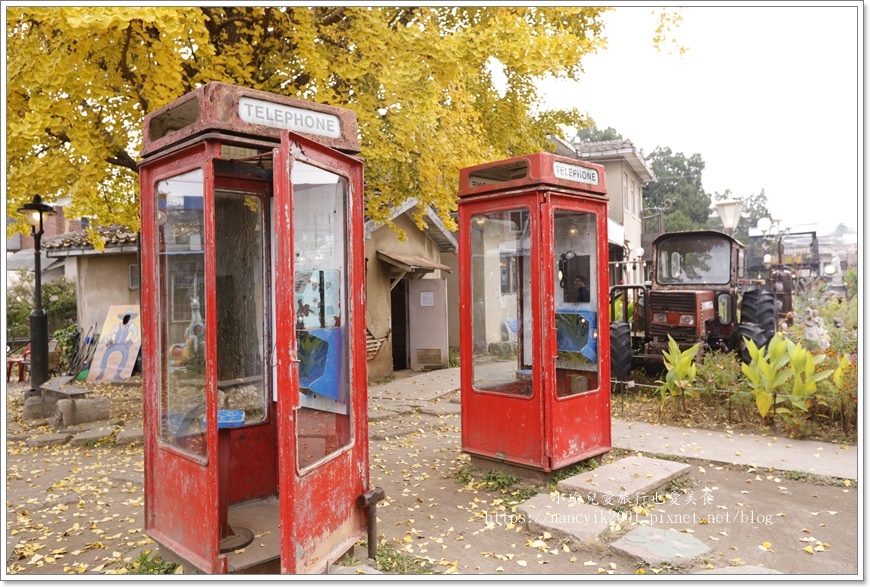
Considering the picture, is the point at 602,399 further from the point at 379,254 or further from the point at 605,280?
the point at 379,254

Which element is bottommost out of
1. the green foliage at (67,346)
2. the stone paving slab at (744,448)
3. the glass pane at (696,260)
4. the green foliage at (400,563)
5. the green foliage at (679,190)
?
the green foliage at (400,563)

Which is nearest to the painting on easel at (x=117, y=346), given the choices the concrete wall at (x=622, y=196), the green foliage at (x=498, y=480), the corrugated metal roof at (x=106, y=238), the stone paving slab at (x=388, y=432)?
the corrugated metal roof at (x=106, y=238)

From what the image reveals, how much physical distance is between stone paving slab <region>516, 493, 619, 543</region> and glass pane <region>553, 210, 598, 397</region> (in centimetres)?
122

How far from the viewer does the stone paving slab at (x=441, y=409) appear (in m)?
8.87

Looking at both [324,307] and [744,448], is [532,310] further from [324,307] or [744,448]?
[744,448]

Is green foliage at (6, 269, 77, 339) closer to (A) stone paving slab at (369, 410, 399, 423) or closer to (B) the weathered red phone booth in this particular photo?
(A) stone paving slab at (369, 410, 399, 423)

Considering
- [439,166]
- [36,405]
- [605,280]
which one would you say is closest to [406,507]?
[605,280]

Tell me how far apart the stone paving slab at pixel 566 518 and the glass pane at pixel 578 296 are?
122 centimetres

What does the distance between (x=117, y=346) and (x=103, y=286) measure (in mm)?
1764

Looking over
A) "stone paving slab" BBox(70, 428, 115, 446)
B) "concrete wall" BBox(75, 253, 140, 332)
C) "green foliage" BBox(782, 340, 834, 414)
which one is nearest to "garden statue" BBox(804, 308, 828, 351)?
"green foliage" BBox(782, 340, 834, 414)

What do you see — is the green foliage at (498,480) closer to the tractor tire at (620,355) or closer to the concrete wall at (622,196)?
the tractor tire at (620,355)

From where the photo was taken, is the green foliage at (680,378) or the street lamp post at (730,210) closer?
the green foliage at (680,378)

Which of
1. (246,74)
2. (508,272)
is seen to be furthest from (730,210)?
(246,74)

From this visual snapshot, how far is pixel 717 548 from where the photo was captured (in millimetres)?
4086
